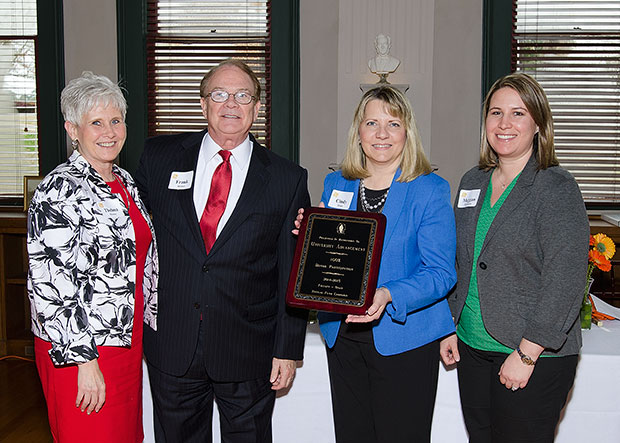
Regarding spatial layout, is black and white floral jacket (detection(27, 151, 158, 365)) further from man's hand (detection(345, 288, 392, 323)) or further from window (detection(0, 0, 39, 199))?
window (detection(0, 0, 39, 199))

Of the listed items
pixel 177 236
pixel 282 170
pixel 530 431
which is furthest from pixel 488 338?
pixel 177 236

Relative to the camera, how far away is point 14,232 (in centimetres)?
442

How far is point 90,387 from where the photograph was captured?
182 centimetres

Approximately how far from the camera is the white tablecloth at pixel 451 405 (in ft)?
7.56

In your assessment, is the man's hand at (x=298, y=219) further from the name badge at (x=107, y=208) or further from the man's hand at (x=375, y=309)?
the name badge at (x=107, y=208)

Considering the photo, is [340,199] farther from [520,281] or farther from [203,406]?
[203,406]

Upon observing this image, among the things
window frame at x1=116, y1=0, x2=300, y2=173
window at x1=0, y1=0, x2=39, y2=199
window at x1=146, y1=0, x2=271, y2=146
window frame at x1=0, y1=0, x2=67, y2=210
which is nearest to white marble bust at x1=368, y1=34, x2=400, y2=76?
window frame at x1=116, y1=0, x2=300, y2=173

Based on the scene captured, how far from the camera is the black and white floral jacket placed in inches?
69.4

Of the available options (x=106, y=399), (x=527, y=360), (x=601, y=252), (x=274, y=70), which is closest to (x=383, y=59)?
(x=274, y=70)

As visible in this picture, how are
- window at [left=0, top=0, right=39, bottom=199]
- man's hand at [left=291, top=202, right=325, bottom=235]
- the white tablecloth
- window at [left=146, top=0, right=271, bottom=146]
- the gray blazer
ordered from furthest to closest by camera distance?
window at [left=0, top=0, right=39, bottom=199]
window at [left=146, top=0, right=271, bottom=146]
the white tablecloth
man's hand at [left=291, top=202, right=325, bottom=235]
the gray blazer

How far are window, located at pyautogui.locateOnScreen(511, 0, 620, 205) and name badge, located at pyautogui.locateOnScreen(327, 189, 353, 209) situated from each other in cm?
351

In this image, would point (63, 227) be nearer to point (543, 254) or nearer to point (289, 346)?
point (289, 346)

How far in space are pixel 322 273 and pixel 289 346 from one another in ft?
1.21

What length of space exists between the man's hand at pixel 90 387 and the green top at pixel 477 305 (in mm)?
1212
